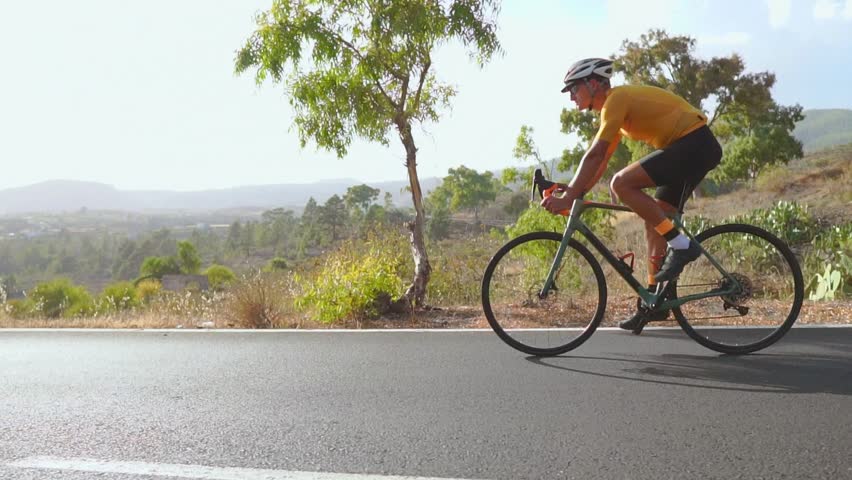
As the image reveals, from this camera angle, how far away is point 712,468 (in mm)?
2727

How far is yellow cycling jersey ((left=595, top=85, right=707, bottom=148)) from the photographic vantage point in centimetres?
469

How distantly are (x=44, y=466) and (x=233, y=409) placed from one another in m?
1.06

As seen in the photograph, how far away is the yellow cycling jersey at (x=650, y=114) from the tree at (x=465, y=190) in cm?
10108

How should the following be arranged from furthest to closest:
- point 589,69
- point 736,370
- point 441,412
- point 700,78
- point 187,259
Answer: point 187,259 < point 700,78 < point 589,69 < point 736,370 < point 441,412

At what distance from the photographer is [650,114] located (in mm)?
4762

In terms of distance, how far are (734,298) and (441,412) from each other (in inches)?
106

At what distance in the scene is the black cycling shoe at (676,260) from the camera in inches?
186

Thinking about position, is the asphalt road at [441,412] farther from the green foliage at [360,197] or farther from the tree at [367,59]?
the green foliage at [360,197]

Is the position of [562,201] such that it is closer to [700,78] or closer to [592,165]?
[592,165]

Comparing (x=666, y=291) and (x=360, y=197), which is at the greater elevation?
(x=360, y=197)

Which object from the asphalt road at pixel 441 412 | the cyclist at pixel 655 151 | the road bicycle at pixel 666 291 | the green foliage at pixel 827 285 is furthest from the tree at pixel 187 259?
the cyclist at pixel 655 151

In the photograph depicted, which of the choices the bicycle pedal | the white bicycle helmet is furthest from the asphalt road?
the white bicycle helmet

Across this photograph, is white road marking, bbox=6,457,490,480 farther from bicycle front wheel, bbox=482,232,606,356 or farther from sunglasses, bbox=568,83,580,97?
sunglasses, bbox=568,83,580,97

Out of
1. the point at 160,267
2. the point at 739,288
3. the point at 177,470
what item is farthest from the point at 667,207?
the point at 160,267
